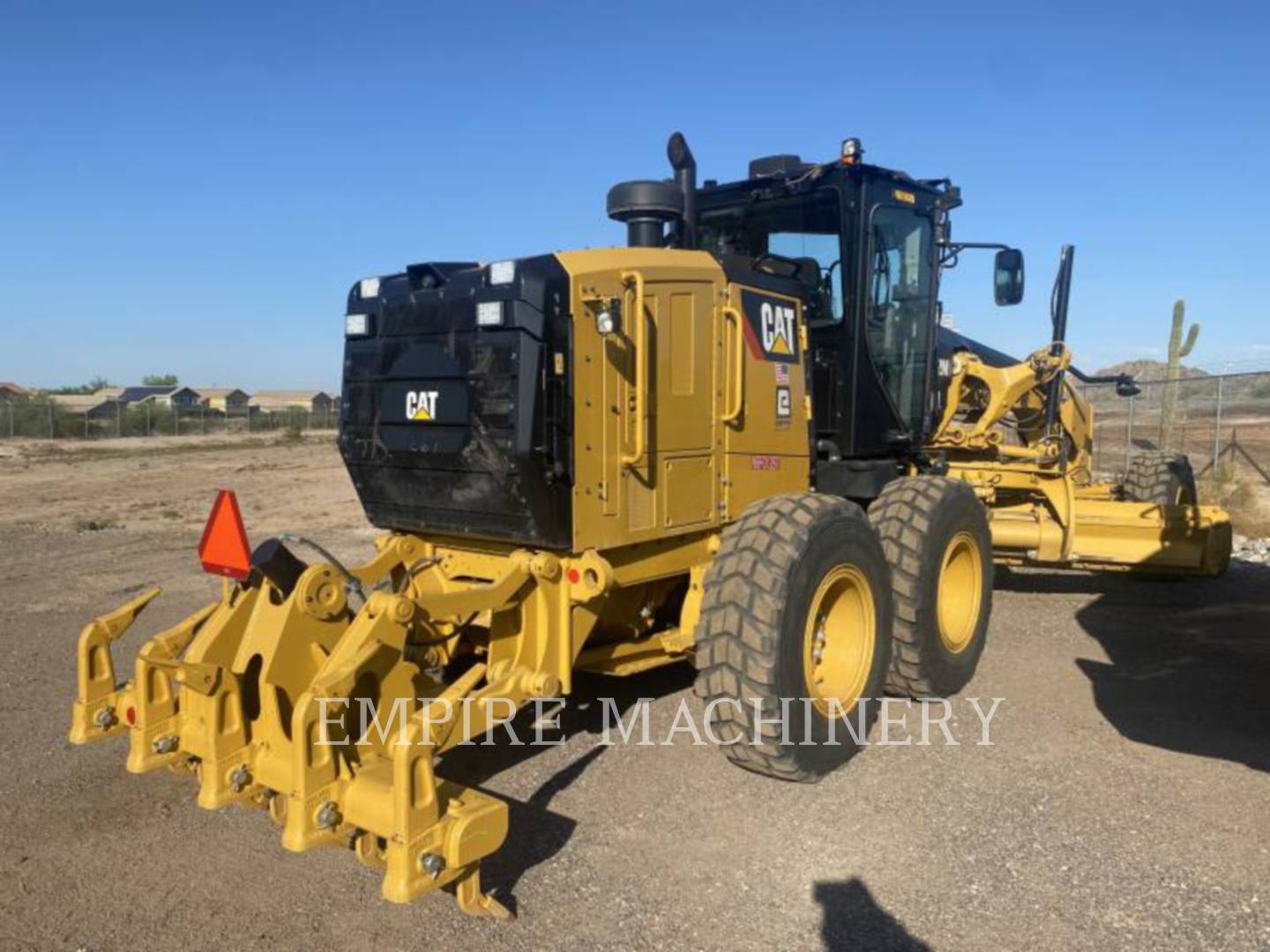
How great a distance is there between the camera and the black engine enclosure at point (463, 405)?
4.09 m

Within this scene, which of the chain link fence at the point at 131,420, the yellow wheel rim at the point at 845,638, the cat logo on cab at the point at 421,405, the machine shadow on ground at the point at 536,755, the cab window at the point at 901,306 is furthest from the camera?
the chain link fence at the point at 131,420

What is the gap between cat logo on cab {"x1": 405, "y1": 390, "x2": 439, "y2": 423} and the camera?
446 cm

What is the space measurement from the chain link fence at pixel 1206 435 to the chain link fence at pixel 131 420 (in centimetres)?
2221

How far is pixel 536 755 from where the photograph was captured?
5039 millimetres

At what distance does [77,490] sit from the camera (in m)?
19.7

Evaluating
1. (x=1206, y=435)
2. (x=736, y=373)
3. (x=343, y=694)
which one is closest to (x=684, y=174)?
(x=736, y=373)

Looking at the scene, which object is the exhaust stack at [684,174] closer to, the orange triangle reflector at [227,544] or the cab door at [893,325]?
the cab door at [893,325]

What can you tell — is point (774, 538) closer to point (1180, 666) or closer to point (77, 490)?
point (1180, 666)

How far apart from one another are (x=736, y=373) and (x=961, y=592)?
2.42 m

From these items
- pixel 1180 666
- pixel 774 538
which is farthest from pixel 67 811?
pixel 1180 666

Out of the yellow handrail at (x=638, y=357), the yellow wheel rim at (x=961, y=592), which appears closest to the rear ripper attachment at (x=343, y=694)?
the yellow handrail at (x=638, y=357)

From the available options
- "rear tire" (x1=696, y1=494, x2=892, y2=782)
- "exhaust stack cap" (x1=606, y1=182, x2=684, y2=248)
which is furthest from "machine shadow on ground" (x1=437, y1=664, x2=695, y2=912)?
"exhaust stack cap" (x1=606, y1=182, x2=684, y2=248)

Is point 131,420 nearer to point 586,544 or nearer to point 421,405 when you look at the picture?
point 421,405

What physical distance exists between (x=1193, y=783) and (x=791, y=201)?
3.88 m
